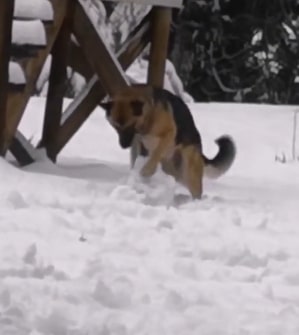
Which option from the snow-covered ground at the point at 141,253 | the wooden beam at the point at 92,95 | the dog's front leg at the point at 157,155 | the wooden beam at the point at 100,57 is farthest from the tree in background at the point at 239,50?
the dog's front leg at the point at 157,155

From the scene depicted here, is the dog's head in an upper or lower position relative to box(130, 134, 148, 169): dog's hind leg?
upper

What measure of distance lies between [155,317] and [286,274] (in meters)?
1.16

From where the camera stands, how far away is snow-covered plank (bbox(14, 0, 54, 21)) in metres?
7.88

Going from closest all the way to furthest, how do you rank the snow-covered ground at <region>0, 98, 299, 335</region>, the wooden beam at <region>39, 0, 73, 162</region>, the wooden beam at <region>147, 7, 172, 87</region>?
1. the snow-covered ground at <region>0, 98, 299, 335</region>
2. the wooden beam at <region>39, 0, 73, 162</region>
3. the wooden beam at <region>147, 7, 172, 87</region>

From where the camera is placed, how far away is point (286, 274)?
17.9 ft

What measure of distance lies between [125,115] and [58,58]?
1.14m

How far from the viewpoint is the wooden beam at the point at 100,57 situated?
27.6ft

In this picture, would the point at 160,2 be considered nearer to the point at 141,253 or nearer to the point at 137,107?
the point at 137,107

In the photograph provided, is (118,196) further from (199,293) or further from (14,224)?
(199,293)

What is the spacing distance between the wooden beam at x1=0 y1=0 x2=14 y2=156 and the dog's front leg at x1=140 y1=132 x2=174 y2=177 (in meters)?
0.98

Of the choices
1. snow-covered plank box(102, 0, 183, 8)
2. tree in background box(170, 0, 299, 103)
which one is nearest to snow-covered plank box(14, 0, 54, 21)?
snow-covered plank box(102, 0, 183, 8)

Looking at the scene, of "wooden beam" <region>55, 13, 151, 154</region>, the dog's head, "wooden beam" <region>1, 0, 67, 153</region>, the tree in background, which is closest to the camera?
the dog's head

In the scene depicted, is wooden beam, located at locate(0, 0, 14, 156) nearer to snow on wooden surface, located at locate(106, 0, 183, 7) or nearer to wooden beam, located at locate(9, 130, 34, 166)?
wooden beam, located at locate(9, 130, 34, 166)

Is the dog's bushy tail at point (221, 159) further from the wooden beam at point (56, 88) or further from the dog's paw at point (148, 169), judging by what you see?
the wooden beam at point (56, 88)
